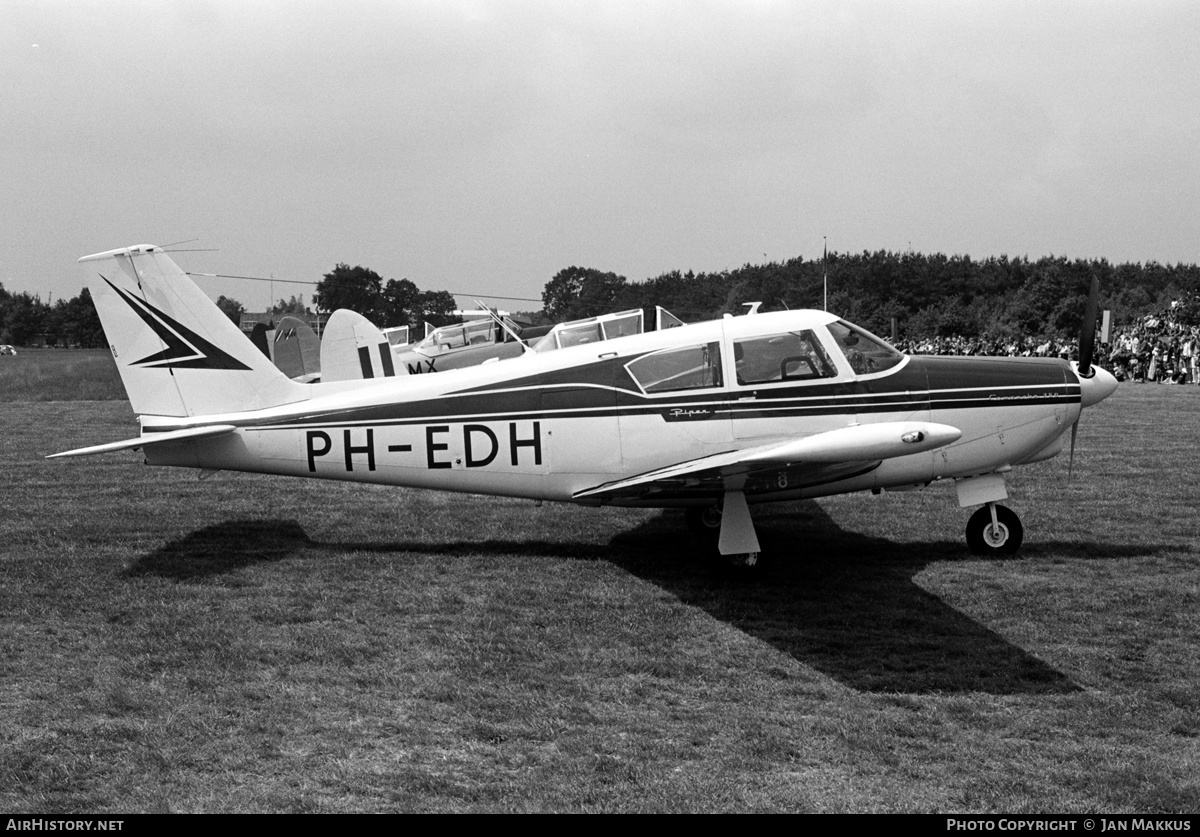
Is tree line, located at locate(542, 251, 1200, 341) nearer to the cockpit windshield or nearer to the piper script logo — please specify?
the cockpit windshield

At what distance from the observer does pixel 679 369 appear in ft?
26.6

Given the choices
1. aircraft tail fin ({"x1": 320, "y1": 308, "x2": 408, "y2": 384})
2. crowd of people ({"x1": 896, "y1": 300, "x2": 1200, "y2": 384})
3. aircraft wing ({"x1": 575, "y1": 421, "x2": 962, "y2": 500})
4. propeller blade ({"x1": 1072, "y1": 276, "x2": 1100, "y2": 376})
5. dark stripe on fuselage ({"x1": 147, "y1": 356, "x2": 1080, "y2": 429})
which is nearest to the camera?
aircraft wing ({"x1": 575, "y1": 421, "x2": 962, "y2": 500})

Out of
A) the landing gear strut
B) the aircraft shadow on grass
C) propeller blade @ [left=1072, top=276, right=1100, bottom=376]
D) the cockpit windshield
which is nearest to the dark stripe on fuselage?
propeller blade @ [left=1072, top=276, right=1100, bottom=376]

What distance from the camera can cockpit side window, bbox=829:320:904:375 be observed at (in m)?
8.13

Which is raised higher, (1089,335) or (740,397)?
(1089,335)

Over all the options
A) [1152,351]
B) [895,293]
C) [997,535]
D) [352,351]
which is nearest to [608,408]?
[997,535]

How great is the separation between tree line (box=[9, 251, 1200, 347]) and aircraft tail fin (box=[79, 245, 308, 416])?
65.8ft

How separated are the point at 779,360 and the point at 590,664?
10.7 ft

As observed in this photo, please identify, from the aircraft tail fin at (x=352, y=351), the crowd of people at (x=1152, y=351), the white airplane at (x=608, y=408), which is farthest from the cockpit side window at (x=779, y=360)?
the crowd of people at (x=1152, y=351)

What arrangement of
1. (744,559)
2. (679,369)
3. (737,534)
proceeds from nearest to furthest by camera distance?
(737,534), (744,559), (679,369)

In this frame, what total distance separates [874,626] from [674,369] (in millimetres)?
2631

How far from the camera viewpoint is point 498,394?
8359 millimetres

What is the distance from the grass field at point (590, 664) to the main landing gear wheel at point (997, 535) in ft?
0.51

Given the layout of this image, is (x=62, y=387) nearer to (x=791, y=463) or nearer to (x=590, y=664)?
(x=590, y=664)
